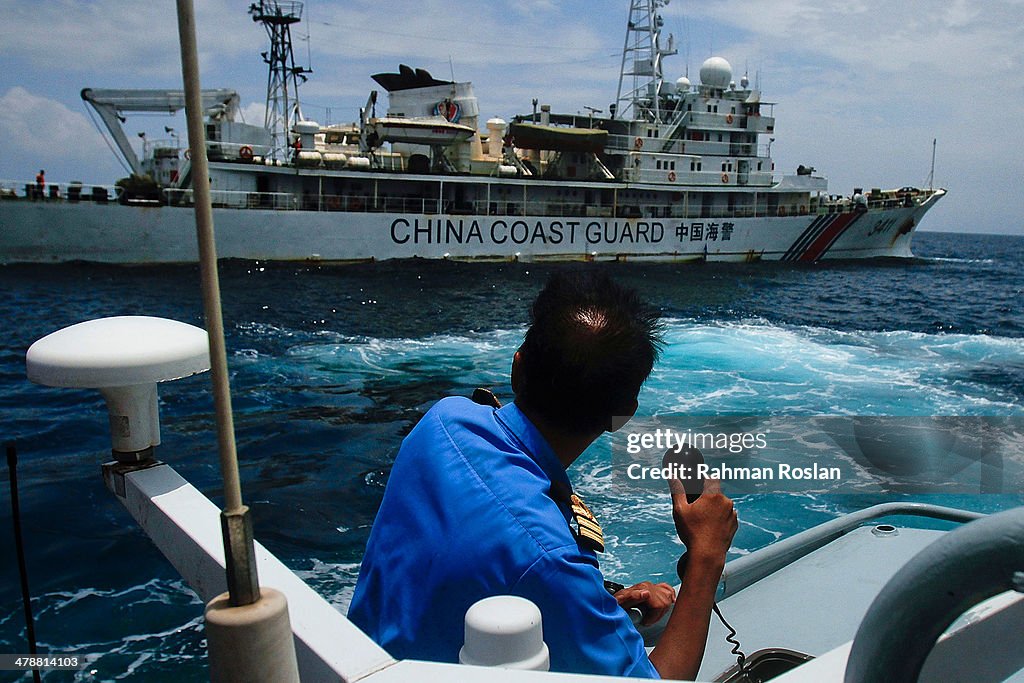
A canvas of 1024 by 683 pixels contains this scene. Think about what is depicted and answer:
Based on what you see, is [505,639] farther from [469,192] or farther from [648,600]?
[469,192]

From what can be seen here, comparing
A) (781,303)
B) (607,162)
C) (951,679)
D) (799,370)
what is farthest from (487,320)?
(607,162)

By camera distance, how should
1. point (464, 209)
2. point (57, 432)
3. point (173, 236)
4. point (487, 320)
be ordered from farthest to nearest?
1. point (464, 209)
2. point (173, 236)
3. point (487, 320)
4. point (57, 432)

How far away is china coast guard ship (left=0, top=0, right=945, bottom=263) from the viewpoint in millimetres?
21016

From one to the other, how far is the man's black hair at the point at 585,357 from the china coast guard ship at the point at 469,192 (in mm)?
21423

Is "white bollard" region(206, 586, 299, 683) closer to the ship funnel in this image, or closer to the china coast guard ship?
the ship funnel

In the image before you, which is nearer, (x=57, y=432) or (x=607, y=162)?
(x=57, y=432)

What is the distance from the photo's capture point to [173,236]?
20969mm

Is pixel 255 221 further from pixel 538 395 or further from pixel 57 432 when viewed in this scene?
pixel 538 395

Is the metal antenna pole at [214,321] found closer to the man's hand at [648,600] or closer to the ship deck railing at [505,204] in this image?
the man's hand at [648,600]

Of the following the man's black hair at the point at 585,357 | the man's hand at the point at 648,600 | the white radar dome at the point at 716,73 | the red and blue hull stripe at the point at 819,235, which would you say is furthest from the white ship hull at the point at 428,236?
the man's black hair at the point at 585,357

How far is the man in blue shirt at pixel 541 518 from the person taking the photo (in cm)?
104

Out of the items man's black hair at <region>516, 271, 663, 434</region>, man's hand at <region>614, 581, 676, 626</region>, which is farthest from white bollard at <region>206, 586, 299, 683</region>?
man's hand at <region>614, 581, 676, 626</region>

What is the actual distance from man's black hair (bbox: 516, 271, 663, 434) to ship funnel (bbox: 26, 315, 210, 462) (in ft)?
2.30

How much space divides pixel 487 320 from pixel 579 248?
503 inches
